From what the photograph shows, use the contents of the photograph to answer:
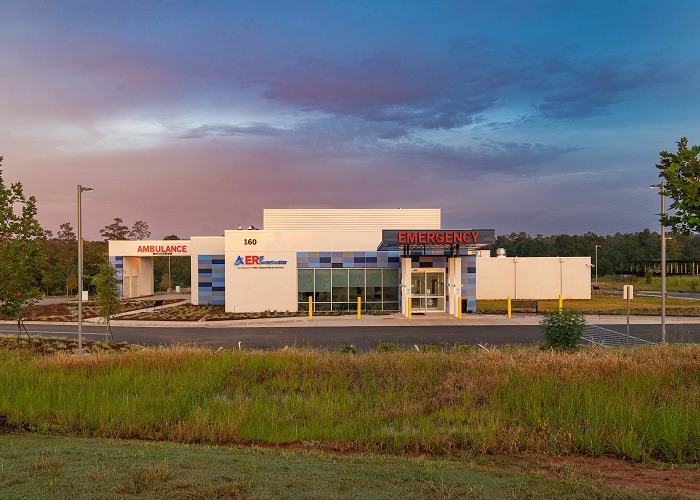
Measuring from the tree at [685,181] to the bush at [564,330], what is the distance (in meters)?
6.41

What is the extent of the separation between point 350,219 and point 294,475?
3162cm

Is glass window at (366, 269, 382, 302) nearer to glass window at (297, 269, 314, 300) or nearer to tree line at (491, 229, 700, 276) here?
glass window at (297, 269, 314, 300)

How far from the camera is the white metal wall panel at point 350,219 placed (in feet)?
118

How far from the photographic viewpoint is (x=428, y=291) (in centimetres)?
3048

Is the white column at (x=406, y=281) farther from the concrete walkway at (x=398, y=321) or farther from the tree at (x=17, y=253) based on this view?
the tree at (x=17, y=253)

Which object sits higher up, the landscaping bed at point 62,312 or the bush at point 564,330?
the bush at point 564,330

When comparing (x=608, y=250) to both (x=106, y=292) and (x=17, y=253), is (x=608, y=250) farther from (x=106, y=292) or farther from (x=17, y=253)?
(x=17, y=253)

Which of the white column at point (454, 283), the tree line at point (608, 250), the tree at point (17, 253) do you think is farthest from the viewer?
the tree line at point (608, 250)

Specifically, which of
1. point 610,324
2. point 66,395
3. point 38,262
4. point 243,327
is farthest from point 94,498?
point 610,324

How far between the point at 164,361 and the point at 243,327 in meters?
13.2

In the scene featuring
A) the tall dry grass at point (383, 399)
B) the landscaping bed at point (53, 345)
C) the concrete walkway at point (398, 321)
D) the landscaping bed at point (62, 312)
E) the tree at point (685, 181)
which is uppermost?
the tree at point (685, 181)

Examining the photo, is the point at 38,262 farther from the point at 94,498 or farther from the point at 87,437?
the point at 94,498

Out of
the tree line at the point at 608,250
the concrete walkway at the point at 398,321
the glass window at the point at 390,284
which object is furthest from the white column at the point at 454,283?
the tree line at the point at 608,250

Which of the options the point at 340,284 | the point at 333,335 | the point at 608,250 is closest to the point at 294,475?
the point at 333,335
